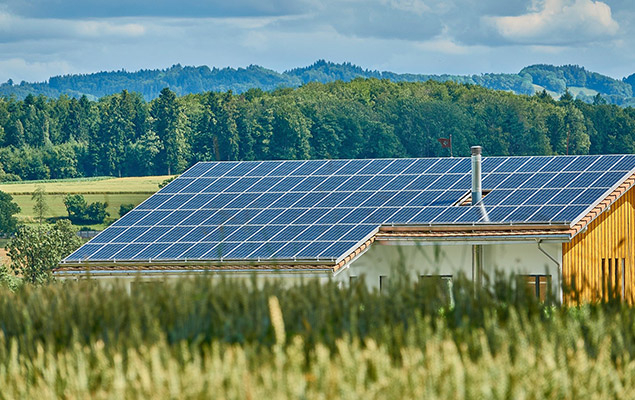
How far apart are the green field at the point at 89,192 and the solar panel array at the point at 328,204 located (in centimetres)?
12522

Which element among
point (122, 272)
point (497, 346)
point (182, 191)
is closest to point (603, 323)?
point (497, 346)

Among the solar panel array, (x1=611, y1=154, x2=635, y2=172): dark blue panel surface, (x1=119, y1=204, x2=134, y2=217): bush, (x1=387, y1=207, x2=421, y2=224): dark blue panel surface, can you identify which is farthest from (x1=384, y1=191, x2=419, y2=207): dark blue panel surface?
(x1=119, y1=204, x2=134, y2=217): bush

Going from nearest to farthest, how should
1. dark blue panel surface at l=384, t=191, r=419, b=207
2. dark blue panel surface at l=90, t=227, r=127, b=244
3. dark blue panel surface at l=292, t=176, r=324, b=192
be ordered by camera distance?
dark blue panel surface at l=384, t=191, r=419, b=207 < dark blue panel surface at l=90, t=227, r=127, b=244 < dark blue panel surface at l=292, t=176, r=324, b=192

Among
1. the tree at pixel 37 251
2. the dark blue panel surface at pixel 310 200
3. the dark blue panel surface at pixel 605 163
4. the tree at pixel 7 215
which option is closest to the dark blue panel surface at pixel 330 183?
the dark blue panel surface at pixel 310 200

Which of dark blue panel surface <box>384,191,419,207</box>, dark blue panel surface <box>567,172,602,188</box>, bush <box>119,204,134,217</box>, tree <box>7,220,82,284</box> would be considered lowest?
tree <box>7,220,82,284</box>

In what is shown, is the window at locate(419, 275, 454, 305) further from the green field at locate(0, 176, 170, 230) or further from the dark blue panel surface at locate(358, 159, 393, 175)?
the green field at locate(0, 176, 170, 230)

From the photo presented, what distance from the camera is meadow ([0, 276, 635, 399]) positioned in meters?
10.6

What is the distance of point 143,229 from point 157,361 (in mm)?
27408

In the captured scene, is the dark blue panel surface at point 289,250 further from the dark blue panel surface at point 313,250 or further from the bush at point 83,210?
the bush at point 83,210

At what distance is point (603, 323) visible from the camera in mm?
12781

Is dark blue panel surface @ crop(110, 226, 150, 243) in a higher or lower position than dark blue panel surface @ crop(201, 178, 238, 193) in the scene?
lower

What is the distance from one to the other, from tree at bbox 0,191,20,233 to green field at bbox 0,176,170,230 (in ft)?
10.6

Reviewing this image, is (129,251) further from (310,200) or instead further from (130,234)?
(310,200)

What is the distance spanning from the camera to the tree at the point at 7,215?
154875 mm
